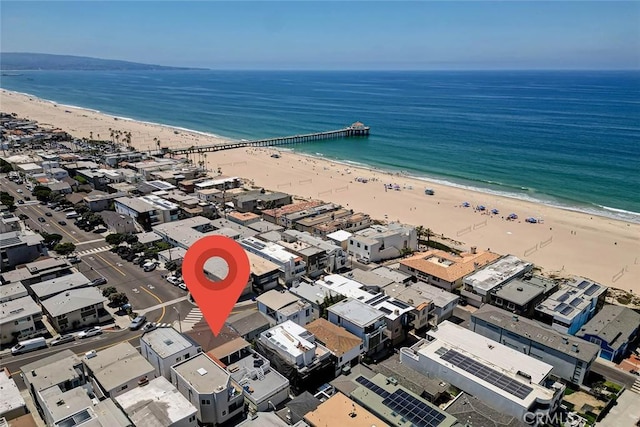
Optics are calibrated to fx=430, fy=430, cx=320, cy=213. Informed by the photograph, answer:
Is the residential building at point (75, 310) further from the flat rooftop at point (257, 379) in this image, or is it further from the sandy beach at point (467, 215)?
the sandy beach at point (467, 215)

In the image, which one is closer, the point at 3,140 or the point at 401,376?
the point at 401,376

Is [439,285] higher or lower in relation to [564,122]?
lower

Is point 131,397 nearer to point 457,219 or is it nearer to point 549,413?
point 549,413

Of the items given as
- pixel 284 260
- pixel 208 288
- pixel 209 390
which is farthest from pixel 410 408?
pixel 284 260

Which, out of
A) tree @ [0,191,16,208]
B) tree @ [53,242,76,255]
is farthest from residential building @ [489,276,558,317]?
tree @ [0,191,16,208]

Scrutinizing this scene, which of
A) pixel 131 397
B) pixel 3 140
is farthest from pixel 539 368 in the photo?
pixel 3 140

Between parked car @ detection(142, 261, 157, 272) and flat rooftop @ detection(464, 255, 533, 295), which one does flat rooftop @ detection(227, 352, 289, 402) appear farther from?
flat rooftop @ detection(464, 255, 533, 295)

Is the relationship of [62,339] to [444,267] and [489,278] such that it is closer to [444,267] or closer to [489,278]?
[444,267]
